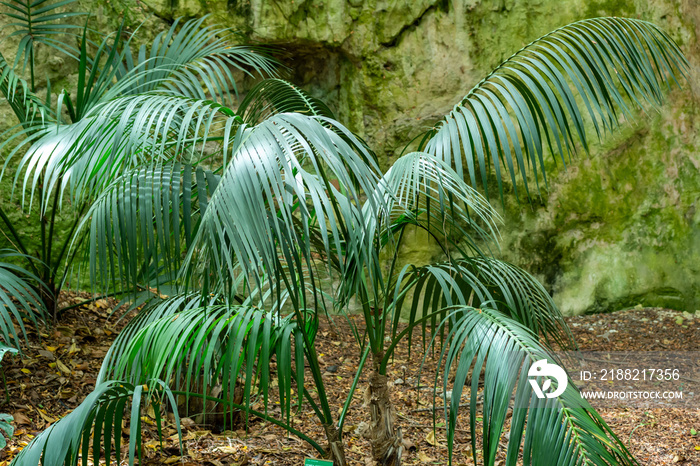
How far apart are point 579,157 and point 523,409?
3.09 metres

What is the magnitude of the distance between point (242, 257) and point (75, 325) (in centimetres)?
213

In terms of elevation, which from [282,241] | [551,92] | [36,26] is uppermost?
[36,26]

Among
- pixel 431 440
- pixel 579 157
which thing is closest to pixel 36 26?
pixel 431 440

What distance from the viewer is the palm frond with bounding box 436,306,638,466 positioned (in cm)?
103

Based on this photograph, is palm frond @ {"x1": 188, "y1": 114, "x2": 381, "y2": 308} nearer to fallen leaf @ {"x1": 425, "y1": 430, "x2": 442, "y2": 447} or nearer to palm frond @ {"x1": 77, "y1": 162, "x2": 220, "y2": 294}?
palm frond @ {"x1": 77, "y1": 162, "x2": 220, "y2": 294}

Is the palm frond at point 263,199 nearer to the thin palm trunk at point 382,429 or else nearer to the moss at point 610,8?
the thin palm trunk at point 382,429

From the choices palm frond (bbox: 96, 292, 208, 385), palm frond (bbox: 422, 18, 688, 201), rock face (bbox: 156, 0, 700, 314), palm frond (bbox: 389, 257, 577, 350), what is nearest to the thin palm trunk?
palm frond (bbox: 389, 257, 577, 350)

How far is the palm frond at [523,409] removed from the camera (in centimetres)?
103

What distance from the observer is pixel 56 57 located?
3.34m

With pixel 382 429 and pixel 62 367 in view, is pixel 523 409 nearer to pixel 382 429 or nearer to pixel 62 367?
pixel 382 429

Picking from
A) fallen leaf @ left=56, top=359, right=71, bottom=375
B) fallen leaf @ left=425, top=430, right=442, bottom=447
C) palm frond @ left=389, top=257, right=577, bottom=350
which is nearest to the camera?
palm frond @ left=389, top=257, right=577, bottom=350

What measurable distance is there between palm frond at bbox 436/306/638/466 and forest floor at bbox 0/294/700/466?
2.07 feet

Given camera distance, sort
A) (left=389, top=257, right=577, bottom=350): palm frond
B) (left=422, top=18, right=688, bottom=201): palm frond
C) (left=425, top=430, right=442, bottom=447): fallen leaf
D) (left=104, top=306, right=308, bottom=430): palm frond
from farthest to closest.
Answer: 1. (left=425, top=430, right=442, bottom=447): fallen leaf
2. (left=389, top=257, right=577, bottom=350): palm frond
3. (left=422, top=18, right=688, bottom=201): palm frond
4. (left=104, top=306, right=308, bottom=430): palm frond

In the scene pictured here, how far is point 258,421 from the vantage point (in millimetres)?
2430
